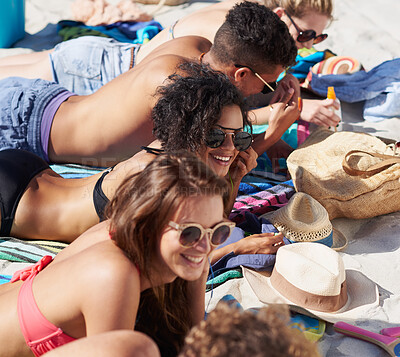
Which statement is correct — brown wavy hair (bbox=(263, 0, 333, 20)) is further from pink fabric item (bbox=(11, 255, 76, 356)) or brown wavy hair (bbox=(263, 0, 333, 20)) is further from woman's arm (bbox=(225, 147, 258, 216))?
pink fabric item (bbox=(11, 255, 76, 356))

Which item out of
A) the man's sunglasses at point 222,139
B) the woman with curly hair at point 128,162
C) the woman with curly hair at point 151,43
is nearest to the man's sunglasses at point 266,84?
the woman with curly hair at point 128,162

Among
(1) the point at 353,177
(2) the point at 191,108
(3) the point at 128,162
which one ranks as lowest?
(1) the point at 353,177

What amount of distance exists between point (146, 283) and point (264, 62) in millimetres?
1736

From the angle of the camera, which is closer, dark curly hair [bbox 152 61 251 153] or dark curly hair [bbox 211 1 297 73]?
dark curly hair [bbox 152 61 251 153]

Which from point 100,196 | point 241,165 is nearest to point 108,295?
point 100,196

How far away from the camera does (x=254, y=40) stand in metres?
2.86

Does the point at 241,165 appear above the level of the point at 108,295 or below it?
below

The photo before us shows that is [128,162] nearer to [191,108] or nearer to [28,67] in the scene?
[191,108]

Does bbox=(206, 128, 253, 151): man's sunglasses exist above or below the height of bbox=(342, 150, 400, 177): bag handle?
above

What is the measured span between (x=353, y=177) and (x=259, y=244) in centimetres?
81

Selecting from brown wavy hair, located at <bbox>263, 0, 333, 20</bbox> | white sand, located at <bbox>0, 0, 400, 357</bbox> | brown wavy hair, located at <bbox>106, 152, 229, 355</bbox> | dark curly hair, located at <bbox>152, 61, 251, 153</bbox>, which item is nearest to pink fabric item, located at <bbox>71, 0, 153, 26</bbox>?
white sand, located at <bbox>0, 0, 400, 357</bbox>

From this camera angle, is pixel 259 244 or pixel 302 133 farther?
pixel 302 133

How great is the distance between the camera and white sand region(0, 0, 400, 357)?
2.20 meters

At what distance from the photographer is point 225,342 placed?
990 millimetres
